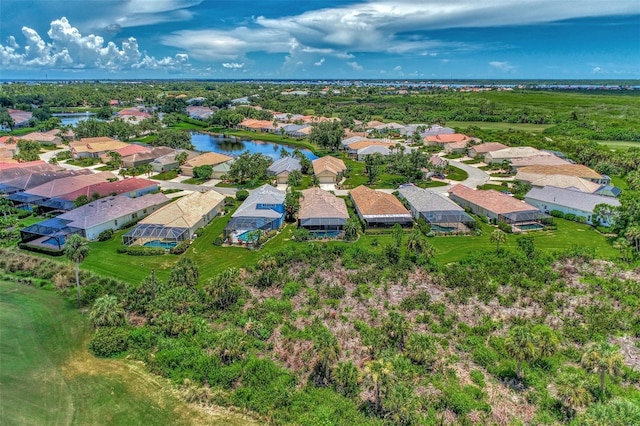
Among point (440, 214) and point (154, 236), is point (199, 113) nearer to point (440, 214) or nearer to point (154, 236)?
point (154, 236)

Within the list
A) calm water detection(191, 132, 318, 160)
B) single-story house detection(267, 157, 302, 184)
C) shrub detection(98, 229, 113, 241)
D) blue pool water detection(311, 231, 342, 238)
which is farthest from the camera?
calm water detection(191, 132, 318, 160)

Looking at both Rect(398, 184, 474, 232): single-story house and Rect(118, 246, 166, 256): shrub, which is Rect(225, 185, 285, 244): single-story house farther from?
Rect(398, 184, 474, 232): single-story house

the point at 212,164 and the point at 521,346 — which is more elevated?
the point at 212,164

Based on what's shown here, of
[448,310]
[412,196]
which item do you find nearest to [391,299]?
[448,310]

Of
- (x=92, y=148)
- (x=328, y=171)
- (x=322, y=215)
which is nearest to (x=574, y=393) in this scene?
(x=322, y=215)

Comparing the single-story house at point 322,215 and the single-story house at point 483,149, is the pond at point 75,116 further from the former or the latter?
the single-story house at point 483,149

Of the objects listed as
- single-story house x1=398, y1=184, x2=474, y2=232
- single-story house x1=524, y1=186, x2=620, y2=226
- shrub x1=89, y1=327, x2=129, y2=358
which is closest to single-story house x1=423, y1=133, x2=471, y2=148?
single-story house x1=524, y1=186, x2=620, y2=226
